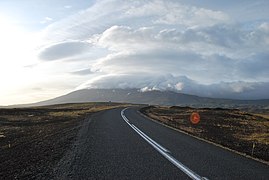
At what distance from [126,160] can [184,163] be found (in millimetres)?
1946

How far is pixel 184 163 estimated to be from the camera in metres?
10.6

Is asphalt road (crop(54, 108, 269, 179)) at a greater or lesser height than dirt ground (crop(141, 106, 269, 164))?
greater

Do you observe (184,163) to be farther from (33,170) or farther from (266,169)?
(33,170)

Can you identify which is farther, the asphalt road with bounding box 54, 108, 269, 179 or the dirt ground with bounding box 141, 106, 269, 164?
the dirt ground with bounding box 141, 106, 269, 164

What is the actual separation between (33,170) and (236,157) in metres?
7.05

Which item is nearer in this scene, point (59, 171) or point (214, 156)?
point (59, 171)

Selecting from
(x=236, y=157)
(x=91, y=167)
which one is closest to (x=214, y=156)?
(x=236, y=157)

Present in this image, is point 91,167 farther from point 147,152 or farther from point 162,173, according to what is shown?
point 147,152

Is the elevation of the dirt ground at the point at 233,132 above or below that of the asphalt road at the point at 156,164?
below

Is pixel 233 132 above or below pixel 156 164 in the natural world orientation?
below

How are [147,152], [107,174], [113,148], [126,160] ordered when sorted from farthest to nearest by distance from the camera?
[113,148] → [147,152] → [126,160] → [107,174]

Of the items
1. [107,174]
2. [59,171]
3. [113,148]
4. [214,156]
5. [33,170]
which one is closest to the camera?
[107,174]

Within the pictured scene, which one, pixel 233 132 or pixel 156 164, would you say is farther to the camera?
pixel 233 132

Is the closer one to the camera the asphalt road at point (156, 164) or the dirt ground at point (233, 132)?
the asphalt road at point (156, 164)
